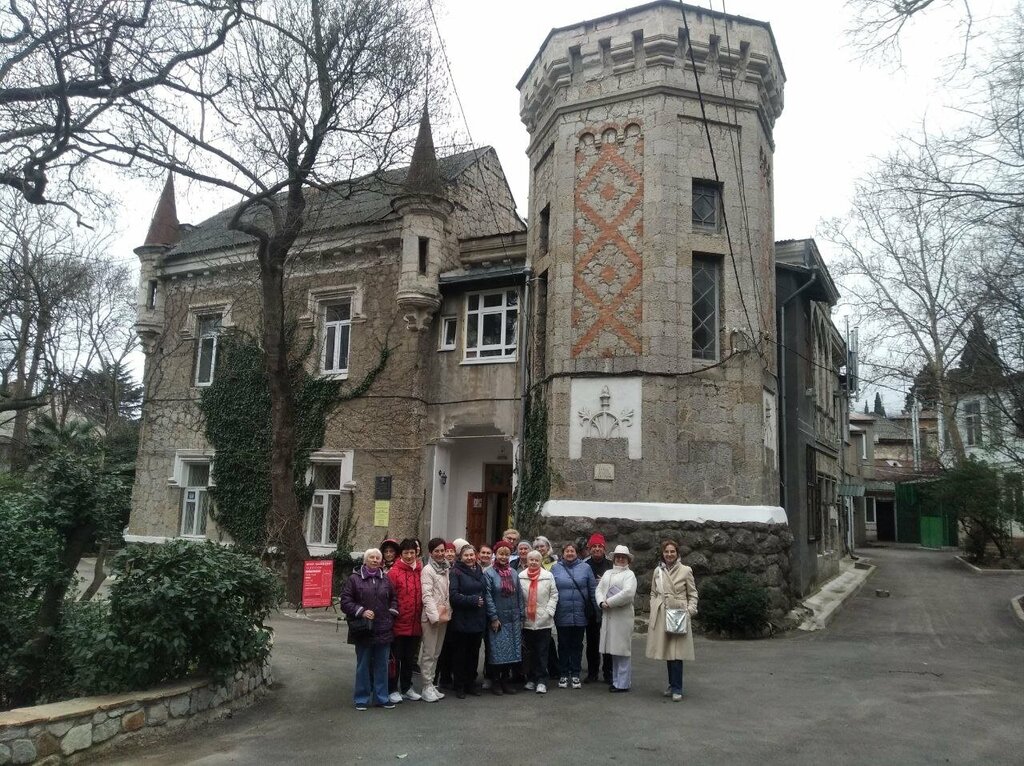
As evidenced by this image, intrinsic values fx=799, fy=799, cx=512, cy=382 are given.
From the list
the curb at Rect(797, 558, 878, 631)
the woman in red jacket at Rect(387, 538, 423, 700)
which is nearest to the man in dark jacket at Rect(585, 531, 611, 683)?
the woman in red jacket at Rect(387, 538, 423, 700)

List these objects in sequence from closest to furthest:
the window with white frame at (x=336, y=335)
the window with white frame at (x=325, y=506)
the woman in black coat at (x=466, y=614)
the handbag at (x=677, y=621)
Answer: the handbag at (x=677, y=621), the woman in black coat at (x=466, y=614), the window with white frame at (x=325, y=506), the window with white frame at (x=336, y=335)

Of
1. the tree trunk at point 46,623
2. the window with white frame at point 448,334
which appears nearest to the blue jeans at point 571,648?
the tree trunk at point 46,623

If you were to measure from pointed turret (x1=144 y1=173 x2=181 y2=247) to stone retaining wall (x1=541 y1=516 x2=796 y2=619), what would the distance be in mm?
15595

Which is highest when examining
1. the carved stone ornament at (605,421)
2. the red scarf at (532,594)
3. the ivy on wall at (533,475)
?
the carved stone ornament at (605,421)

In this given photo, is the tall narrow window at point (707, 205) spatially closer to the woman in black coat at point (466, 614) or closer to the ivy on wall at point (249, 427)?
the ivy on wall at point (249, 427)


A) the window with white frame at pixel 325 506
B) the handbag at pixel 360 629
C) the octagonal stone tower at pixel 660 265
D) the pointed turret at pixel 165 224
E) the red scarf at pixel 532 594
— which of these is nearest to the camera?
the handbag at pixel 360 629

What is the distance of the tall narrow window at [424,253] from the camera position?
1805 cm

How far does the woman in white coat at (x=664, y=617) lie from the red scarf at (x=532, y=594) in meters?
1.26

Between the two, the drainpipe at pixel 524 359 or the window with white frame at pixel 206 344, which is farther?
the window with white frame at pixel 206 344

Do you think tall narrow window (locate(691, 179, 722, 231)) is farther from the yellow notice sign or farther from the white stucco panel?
the yellow notice sign

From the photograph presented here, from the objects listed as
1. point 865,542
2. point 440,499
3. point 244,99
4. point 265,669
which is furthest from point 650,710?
point 865,542

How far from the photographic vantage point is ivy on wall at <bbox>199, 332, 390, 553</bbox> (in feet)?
62.0

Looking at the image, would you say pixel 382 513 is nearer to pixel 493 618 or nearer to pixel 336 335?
pixel 336 335

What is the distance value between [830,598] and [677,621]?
1051 centimetres
